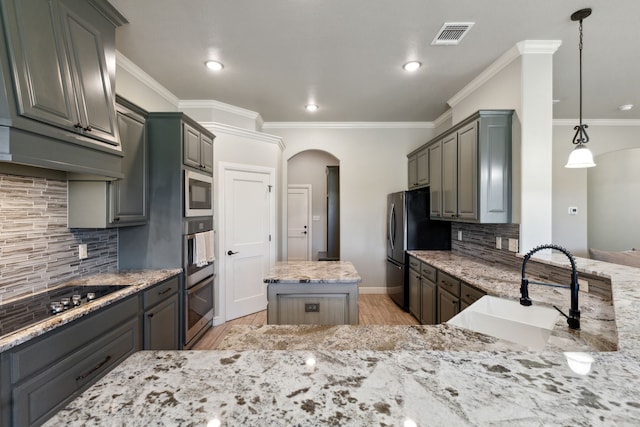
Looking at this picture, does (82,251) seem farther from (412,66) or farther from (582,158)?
(582,158)

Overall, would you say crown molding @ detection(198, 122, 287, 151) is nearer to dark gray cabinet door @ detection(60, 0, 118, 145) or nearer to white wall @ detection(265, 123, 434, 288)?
white wall @ detection(265, 123, 434, 288)

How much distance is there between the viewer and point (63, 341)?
4.80 feet

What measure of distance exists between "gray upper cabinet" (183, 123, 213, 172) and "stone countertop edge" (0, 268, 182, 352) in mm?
1072

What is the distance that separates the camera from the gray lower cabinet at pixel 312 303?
2.12 m

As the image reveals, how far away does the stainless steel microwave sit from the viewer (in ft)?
8.96

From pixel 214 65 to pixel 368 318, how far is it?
3379mm

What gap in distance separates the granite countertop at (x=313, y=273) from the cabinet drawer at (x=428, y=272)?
1.00m

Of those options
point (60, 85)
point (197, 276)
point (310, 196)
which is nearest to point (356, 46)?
point (60, 85)

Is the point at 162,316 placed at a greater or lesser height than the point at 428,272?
lesser

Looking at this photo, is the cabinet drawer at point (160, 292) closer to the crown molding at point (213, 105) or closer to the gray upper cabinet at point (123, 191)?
the gray upper cabinet at point (123, 191)

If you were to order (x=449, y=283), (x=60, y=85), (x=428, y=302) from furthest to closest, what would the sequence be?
(x=428, y=302) < (x=449, y=283) < (x=60, y=85)

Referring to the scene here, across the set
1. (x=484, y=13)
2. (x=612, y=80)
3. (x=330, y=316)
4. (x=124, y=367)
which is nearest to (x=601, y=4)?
(x=484, y=13)

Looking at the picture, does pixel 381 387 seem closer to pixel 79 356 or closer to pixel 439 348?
pixel 439 348

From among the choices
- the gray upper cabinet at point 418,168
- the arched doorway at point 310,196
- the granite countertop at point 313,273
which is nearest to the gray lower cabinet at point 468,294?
the granite countertop at point 313,273
